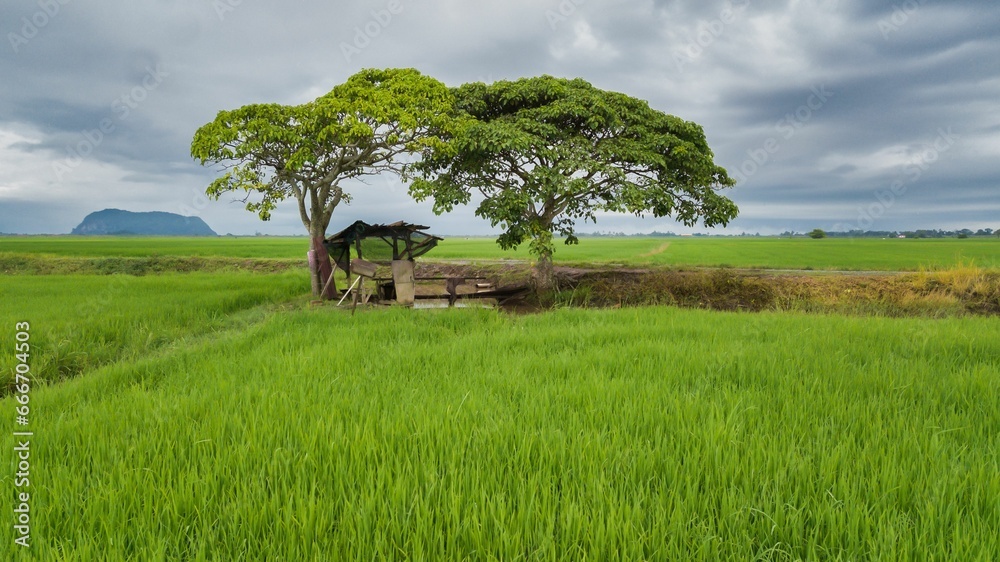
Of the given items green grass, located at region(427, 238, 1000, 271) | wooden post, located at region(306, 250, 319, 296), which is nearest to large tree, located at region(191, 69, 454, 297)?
wooden post, located at region(306, 250, 319, 296)

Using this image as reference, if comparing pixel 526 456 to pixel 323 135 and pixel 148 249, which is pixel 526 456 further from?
pixel 148 249

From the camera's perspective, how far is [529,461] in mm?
2320

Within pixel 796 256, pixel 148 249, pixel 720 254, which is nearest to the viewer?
pixel 796 256

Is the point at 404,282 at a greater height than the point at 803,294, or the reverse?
the point at 404,282

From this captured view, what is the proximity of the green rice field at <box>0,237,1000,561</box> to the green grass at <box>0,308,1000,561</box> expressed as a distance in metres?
0.02

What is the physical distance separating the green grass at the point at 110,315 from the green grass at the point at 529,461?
292cm

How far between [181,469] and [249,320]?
8.34m

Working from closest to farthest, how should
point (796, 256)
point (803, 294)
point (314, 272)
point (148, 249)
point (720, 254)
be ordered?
point (803, 294) → point (314, 272) → point (796, 256) → point (720, 254) → point (148, 249)

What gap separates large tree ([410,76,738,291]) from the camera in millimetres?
11430

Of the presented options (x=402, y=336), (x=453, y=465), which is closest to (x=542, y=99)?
(x=402, y=336)

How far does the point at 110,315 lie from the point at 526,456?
9.82 m

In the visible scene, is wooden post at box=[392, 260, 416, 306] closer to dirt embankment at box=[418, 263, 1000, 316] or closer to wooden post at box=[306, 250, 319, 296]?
dirt embankment at box=[418, 263, 1000, 316]

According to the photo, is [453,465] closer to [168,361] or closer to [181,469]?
[181,469]

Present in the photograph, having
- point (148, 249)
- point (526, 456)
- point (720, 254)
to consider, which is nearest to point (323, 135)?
point (526, 456)
